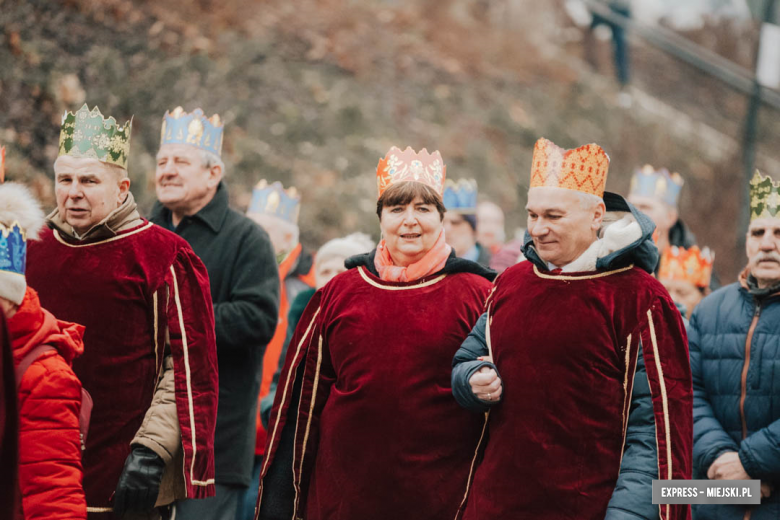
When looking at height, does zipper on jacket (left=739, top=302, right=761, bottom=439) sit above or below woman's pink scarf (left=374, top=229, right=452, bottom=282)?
below

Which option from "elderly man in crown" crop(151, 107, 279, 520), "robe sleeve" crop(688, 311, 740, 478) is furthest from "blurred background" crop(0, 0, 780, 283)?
"robe sleeve" crop(688, 311, 740, 478)

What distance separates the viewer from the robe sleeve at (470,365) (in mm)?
3953

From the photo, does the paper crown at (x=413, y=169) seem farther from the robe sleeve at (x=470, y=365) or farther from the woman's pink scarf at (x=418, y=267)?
the robe sleeve at (x=470, y=365)

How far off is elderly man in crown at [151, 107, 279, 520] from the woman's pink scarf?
113 cm

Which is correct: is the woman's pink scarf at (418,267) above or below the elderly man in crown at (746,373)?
above

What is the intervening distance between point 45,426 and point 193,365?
1.16 meters

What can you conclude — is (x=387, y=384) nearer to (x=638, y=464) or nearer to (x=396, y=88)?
(x=638, y=464)

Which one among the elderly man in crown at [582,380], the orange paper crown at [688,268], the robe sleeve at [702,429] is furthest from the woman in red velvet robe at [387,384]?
the orange paper crown at [688,268]

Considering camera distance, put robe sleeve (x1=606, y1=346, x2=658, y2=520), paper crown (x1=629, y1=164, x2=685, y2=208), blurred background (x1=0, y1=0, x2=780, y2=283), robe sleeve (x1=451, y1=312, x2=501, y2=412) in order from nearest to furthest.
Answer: robe sleeve (x1=606, y1=346, x2=658, y2=520)
robe sleeve (x1=451, y1=312, x2=501, y2=412)
paper crown (x1=629, y1=164, x2=685, y2=208)
blurred background (x1=0, y1=0, x2=780, y2=283)

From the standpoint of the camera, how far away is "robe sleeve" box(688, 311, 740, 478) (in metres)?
4.98

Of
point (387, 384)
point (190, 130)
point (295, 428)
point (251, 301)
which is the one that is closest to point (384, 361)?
point (387, 384)

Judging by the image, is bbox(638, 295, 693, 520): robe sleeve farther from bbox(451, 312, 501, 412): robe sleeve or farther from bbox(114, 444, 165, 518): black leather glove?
bbox(114, 444, 165, 518): black leather glove

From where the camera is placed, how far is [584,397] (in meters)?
3.84

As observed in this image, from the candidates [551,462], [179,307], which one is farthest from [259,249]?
[551,462]
